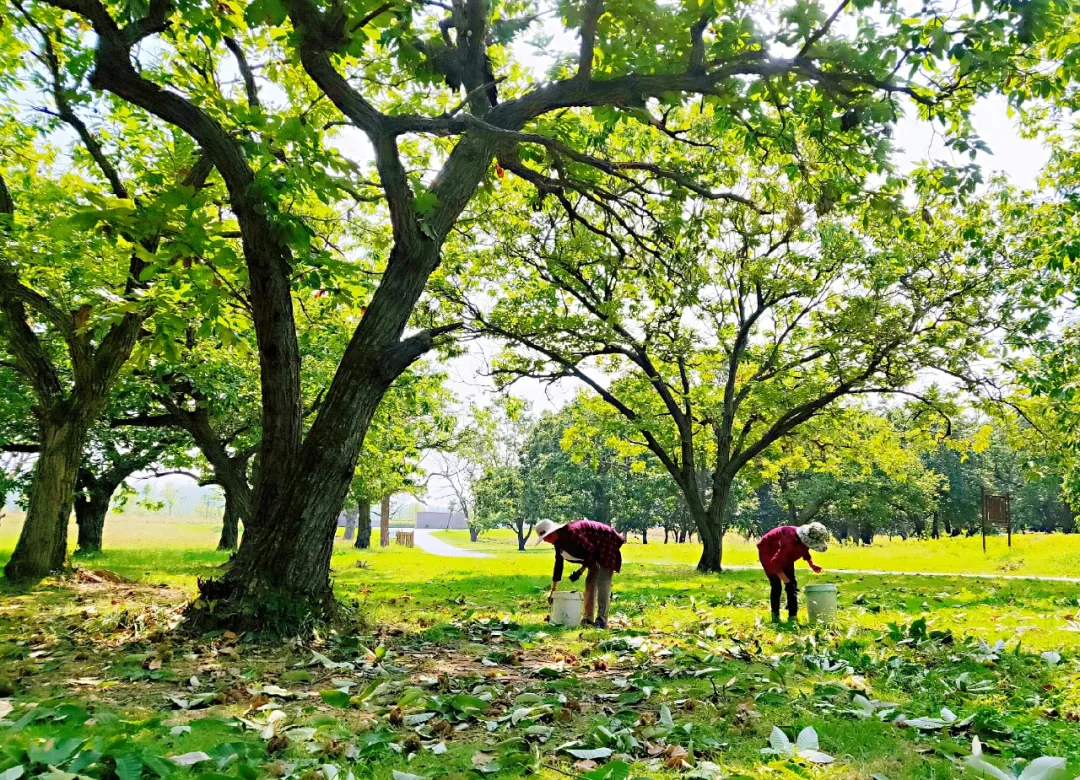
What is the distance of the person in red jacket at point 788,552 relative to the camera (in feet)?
28.7

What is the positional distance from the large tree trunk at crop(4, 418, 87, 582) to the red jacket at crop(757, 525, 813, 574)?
460 inches

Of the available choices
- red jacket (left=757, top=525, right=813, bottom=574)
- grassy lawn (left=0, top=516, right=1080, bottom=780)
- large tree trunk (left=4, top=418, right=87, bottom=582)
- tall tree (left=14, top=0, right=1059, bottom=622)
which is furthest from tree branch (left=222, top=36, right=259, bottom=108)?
red jacket (left=757, top=525, right=813, bottom=574)

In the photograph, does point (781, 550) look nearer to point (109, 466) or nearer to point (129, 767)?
point (129, 767)

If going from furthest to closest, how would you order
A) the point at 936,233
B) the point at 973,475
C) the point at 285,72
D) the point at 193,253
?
1. the point at 973,475
2. the point at 936,233
3. the point at 285,72
4. the point at 193,253

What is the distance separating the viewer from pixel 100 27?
21.4 ft

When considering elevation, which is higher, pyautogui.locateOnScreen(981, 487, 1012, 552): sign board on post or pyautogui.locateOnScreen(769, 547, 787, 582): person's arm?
pyautogui.locateOnScreen(981, 487, 1012, 552): sign board on post

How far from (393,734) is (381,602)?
761 centimetres

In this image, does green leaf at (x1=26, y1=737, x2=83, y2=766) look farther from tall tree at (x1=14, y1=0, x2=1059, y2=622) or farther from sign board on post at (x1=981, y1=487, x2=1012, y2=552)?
sign board on post at (x1=981, y1=487, x2=1012, y2=552)

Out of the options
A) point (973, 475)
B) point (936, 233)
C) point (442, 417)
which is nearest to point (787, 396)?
point (936, 233)

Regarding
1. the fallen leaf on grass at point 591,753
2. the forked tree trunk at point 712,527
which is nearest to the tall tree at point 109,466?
the forked tree trunk at point 712,527

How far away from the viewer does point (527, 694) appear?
16.0ft

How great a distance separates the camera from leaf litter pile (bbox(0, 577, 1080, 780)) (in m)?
3.39

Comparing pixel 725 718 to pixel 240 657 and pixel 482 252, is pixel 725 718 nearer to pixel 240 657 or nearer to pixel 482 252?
pixel 240 657

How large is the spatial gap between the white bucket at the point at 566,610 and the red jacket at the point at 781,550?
8.37ft
